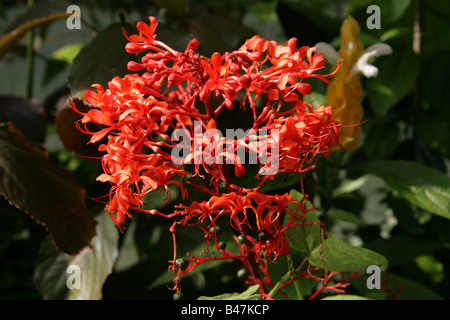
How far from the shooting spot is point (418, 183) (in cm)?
49

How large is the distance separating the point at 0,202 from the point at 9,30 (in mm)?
253

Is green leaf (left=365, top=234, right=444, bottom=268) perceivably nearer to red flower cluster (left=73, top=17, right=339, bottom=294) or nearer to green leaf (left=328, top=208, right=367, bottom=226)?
→ green leaf (left=328, top=208, right=367, bottom=226)

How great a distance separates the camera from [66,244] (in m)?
0.46

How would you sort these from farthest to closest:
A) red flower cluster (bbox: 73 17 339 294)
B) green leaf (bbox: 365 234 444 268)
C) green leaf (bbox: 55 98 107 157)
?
green leaf (bbox: 365 234 444 268) < green leaf (bbox: 55 98 107 157) < red flower cluster (bbox: 73 17 339 294)

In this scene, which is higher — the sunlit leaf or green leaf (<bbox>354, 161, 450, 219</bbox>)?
the sunlit leaf

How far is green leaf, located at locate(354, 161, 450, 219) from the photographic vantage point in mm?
465

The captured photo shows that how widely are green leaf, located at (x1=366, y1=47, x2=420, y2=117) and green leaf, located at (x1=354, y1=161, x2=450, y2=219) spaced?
97 mm

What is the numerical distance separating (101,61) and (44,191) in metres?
0.15
